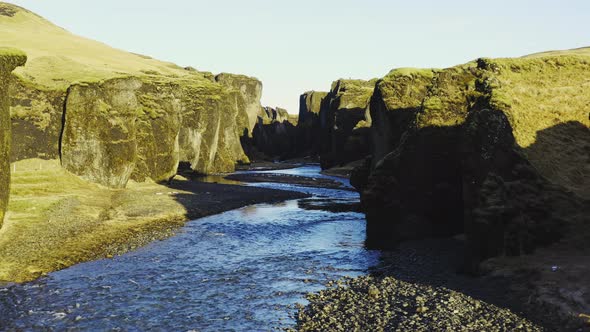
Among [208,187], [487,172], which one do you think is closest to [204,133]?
[208,187]

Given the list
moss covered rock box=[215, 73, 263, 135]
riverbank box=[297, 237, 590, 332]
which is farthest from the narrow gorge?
moss covered rock box=[215, 73, 263, 135]

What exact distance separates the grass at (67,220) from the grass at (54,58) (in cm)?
1323

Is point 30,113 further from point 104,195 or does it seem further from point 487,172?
point 487,172

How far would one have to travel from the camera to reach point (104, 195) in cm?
5094

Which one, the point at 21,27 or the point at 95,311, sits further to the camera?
the point at 21,27

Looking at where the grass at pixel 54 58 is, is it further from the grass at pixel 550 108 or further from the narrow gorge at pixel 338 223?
the grass at pixel 550 108

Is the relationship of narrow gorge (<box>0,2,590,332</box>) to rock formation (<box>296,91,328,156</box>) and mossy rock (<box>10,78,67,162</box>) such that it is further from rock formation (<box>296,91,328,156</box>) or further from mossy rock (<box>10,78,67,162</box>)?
rock formation (<box>296,91,328,156</box>)

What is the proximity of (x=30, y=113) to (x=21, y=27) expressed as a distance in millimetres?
76326

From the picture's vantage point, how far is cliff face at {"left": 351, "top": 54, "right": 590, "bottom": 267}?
24.8 metres

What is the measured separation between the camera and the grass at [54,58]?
192 feet

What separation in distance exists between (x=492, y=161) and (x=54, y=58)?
65503 millimetres

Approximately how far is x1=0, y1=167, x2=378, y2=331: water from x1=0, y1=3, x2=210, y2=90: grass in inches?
1319

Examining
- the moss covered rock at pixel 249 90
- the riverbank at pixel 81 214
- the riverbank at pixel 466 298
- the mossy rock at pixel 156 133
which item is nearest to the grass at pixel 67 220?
the riverbank at pixel 81 214

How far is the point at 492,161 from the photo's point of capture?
2631 centimetres
